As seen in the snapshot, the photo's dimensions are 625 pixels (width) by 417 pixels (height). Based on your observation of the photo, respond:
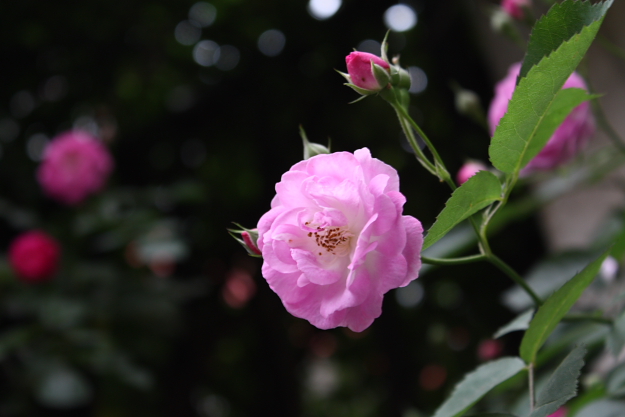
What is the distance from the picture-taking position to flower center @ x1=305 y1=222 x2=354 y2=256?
396 mm

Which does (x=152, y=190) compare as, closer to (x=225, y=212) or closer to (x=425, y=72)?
(x=225, y=212)

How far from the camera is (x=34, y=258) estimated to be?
1348mm

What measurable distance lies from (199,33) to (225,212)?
0.57m

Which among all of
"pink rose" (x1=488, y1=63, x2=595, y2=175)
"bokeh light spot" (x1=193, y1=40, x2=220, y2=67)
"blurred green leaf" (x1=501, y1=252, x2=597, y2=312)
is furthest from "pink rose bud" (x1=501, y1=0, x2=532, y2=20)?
"bokeh light spot" (x1=193, y1=40, x2=220, y2=67)

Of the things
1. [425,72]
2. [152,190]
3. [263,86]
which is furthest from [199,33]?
[425,72]

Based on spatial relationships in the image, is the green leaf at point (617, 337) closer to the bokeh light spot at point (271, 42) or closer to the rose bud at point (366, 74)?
the rose bud at point (366, 74)

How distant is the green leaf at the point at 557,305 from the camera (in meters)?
0.35

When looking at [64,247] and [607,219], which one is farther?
[64,247]

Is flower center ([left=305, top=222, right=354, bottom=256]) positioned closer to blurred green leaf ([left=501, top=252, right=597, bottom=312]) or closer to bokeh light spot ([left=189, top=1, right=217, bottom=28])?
blurred green leaf ([left=501, top=252, right=597, bottom=312])

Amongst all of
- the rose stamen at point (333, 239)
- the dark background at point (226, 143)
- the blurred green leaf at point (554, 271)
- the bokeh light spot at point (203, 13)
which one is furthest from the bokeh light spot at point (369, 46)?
the rose stamen at point (333, 239)

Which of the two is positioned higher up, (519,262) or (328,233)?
(328,233)

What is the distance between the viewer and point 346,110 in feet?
5.22

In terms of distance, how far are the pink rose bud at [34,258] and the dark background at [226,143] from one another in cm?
16

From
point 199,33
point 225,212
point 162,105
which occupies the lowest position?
point 225,212
